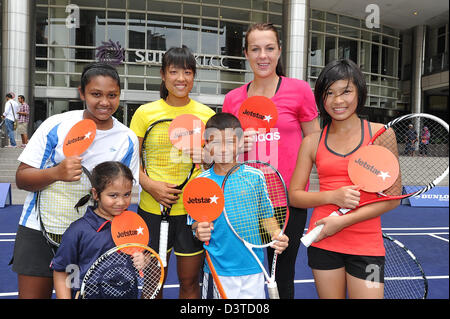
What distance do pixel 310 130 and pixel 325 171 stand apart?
53 centimetres

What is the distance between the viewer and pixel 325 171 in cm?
213

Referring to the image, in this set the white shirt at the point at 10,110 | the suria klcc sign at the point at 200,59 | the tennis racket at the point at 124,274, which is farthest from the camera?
the suria klcc sign at the point at 200,59

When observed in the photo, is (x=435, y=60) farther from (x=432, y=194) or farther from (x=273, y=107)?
(x=273, y=107)

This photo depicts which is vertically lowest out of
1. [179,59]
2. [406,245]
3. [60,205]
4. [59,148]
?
[406,245]

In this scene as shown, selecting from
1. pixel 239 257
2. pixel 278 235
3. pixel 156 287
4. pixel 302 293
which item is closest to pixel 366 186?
pixel 278 235

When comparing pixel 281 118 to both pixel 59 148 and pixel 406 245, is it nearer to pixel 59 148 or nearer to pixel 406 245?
pixel 59 148

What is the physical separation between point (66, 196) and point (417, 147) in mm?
3133

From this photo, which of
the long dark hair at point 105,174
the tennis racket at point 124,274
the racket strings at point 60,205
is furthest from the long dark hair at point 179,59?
the tennis racket at point 124,274

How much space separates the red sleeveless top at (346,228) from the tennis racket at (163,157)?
3.14 feet

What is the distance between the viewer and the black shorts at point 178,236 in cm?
257

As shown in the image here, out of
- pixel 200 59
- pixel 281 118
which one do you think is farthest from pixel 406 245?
pixel 200 59

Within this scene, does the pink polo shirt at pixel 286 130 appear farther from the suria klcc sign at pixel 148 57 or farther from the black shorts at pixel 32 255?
the suria klcc sign at pixel 148 57

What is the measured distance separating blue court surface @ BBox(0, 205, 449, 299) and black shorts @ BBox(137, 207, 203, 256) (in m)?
1.63

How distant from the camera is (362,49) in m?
23.0
